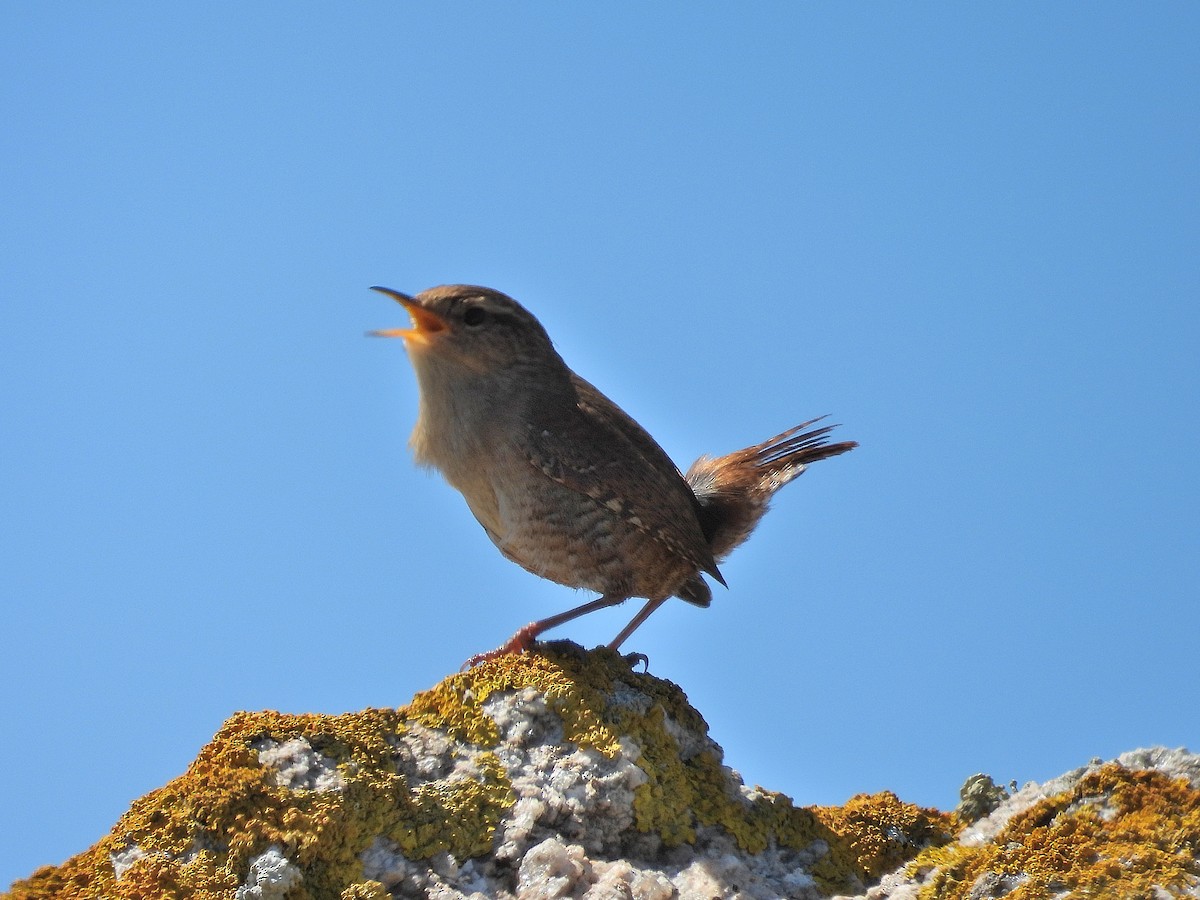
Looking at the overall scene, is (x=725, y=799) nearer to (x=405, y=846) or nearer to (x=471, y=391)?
(x=405, y=846)

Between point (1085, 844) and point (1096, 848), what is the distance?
33mm

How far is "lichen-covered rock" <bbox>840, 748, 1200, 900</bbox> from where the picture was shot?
3.41 m

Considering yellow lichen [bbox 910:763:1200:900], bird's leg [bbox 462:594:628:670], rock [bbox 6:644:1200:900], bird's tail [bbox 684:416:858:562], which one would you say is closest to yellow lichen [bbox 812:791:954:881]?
rock [bbox 6:644:1200:900]

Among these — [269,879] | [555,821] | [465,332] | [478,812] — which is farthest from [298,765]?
[465,332]

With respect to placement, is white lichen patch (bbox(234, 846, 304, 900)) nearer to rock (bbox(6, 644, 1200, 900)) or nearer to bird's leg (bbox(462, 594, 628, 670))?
rock (bbox(6, 644, 1200, 900))

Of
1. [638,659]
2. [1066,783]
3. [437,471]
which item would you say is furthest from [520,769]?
[437,471]

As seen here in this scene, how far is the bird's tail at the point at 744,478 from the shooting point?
648cm

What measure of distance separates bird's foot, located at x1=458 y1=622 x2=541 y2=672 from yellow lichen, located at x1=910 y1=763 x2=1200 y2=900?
1892mm

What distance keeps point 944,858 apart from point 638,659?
4.95 feet

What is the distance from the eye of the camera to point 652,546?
5.64 metres

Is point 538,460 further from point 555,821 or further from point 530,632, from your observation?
point 555,821

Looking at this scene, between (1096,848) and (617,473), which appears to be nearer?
(1096,848)

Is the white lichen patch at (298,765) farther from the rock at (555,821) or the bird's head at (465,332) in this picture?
the bird's head at (465,332)

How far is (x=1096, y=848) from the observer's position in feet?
11.6
